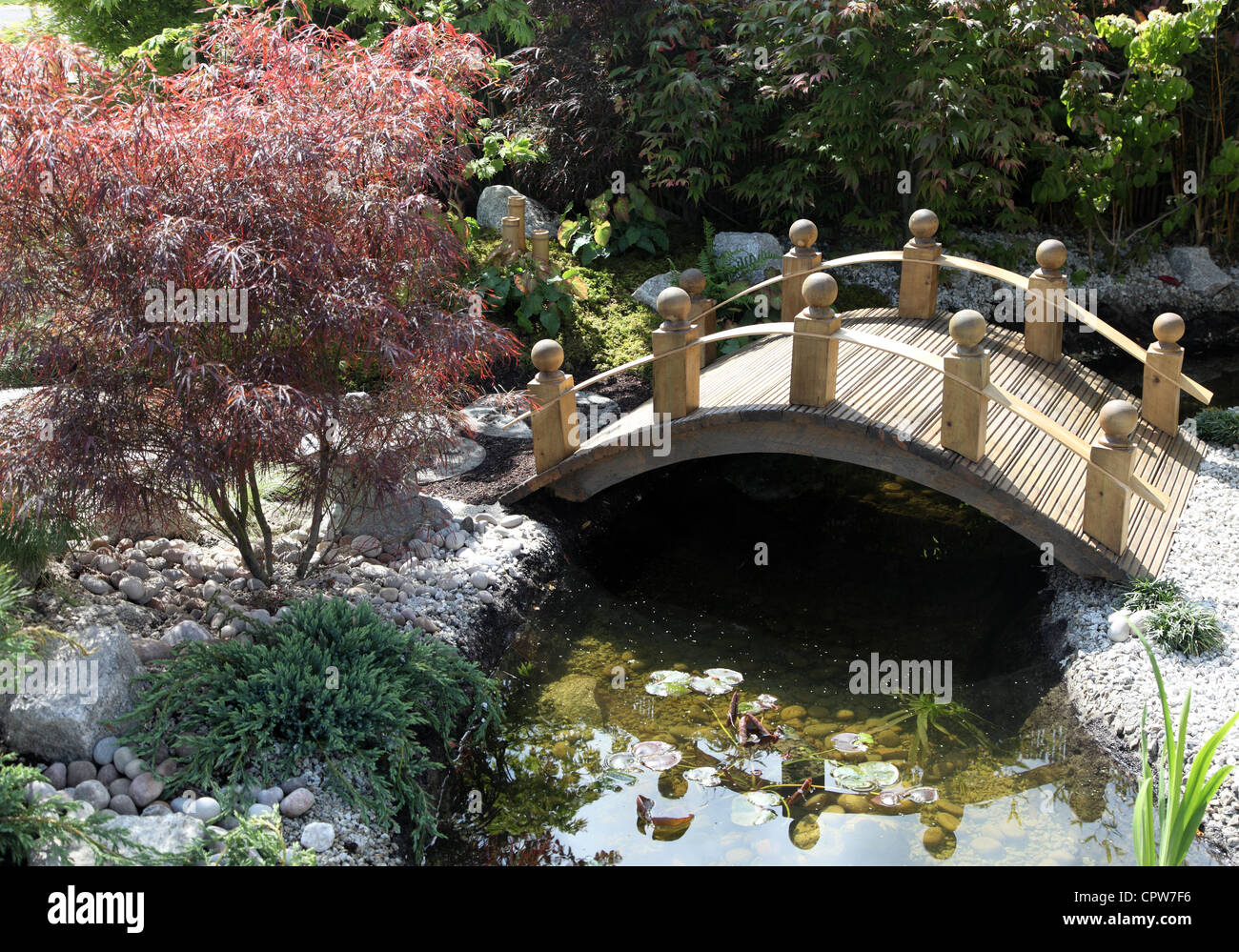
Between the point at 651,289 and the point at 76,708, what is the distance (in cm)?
625

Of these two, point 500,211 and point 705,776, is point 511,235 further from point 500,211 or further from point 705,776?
point 705,776

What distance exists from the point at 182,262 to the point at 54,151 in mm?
573

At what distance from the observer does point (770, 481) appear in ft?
24.4

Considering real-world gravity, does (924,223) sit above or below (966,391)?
above

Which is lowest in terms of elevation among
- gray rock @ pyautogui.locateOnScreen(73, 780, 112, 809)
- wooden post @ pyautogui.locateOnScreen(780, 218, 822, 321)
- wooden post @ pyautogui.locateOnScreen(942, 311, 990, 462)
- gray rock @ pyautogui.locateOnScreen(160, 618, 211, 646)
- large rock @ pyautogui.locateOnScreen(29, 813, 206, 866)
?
large rock @ pyautogui.locateOnScreen(29, 813, 206, 866)

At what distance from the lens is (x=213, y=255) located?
4043 millimetres

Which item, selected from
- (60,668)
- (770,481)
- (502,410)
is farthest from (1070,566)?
(60,668)

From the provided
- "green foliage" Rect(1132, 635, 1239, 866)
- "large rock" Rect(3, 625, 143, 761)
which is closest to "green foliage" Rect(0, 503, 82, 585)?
"large rock" Rect(3, 625, 143, 761)

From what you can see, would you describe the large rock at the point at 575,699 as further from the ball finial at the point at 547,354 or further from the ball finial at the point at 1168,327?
the ball finial at the point at 1168,327

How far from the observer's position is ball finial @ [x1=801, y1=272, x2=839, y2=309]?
5.36 m

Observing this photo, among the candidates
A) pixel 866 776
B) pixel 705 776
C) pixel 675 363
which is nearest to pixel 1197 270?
pixel 675 363

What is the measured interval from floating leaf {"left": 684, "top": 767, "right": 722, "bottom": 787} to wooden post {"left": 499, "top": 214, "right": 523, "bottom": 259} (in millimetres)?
5587

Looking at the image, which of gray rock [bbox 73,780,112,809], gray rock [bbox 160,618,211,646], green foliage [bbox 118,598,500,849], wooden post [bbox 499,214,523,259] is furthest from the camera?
wooden post [bbox 499,214,523,259]

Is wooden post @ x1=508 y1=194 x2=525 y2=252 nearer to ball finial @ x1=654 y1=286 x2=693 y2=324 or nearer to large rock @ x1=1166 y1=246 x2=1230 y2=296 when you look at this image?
ball finial @ x1=654 y1=286 x2=693 y2=324
